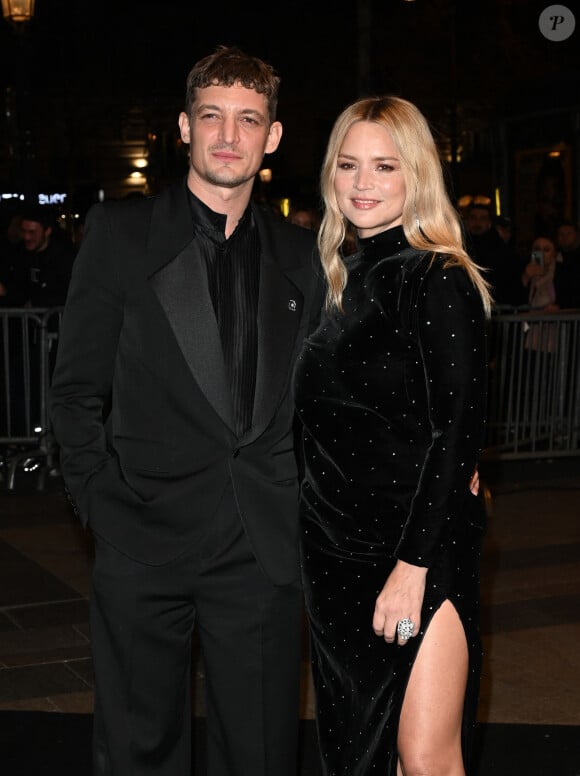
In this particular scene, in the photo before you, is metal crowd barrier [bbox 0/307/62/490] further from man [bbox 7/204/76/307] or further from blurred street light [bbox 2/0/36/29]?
blurred street light [bbox 2/0/36/29]

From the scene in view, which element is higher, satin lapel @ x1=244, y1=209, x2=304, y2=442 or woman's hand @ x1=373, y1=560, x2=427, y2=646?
satin lapel @ x1=244, y1=209, x2=304, y2=442

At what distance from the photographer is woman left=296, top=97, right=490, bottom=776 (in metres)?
2.93

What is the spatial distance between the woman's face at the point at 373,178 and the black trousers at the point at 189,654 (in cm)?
78

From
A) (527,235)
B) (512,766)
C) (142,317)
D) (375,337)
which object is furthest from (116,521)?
(527,235)

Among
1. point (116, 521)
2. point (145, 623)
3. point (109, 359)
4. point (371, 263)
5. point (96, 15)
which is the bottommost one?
point (145, 623)

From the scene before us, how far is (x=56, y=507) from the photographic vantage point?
28.6 ft

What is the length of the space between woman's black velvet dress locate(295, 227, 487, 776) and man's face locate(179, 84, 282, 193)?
1.21 feet

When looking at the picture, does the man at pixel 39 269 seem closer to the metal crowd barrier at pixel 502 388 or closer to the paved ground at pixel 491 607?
the metal crowd barrier at pixel 502 388

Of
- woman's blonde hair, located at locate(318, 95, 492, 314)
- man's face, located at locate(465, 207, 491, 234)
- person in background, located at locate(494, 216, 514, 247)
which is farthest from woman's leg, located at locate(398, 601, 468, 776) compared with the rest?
person in background, located at locate(494, 216, 514, 247)

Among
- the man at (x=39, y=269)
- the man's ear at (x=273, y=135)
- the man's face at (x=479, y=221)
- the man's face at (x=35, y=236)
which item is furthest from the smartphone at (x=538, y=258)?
the man's ear at (x=273, y=135)

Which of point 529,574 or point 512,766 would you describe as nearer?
point 512,766

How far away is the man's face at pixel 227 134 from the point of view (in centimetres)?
312

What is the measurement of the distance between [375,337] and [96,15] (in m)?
42.9

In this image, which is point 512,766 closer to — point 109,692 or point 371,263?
point 109,692
